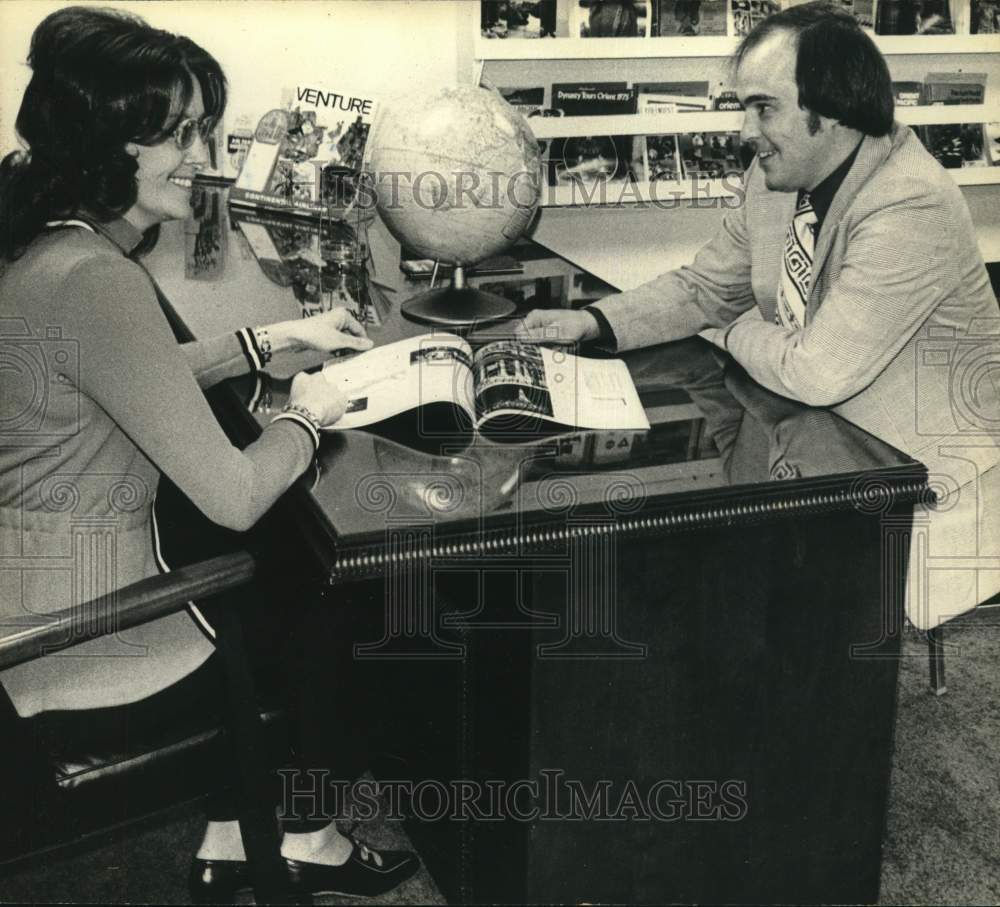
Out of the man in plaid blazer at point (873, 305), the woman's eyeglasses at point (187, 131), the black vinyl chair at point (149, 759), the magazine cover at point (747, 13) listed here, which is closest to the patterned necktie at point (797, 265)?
the man in plaid blazer at point (873, 305)

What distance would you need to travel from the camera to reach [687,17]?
313cm

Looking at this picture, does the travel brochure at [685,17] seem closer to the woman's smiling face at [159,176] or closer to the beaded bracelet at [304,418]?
the woman's smiling face at [159,176]

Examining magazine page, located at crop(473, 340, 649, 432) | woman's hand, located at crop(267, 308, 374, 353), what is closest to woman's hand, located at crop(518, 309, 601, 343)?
magazine page, located at crop(473, 340, 649, 432)

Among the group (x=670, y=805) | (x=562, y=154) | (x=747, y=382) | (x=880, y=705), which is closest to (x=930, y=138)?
(x=562, y=154)

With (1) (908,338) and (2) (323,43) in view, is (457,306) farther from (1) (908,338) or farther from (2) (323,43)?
(2) (323,43)

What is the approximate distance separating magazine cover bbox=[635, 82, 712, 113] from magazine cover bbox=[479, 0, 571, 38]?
29cm

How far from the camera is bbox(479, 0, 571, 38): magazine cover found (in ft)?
9.61

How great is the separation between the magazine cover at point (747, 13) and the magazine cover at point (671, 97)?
0.17 m

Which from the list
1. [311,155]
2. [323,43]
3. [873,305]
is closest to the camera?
[873,305]

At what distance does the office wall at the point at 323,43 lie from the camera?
9.72ft

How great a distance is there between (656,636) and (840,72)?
1.04 metres

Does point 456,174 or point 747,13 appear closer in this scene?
point 456,174

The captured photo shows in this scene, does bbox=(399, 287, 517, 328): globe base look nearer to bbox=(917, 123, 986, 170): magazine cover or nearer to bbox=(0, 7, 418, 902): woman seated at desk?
bbox=(0, 7, 418, 902): woman seated at desk
